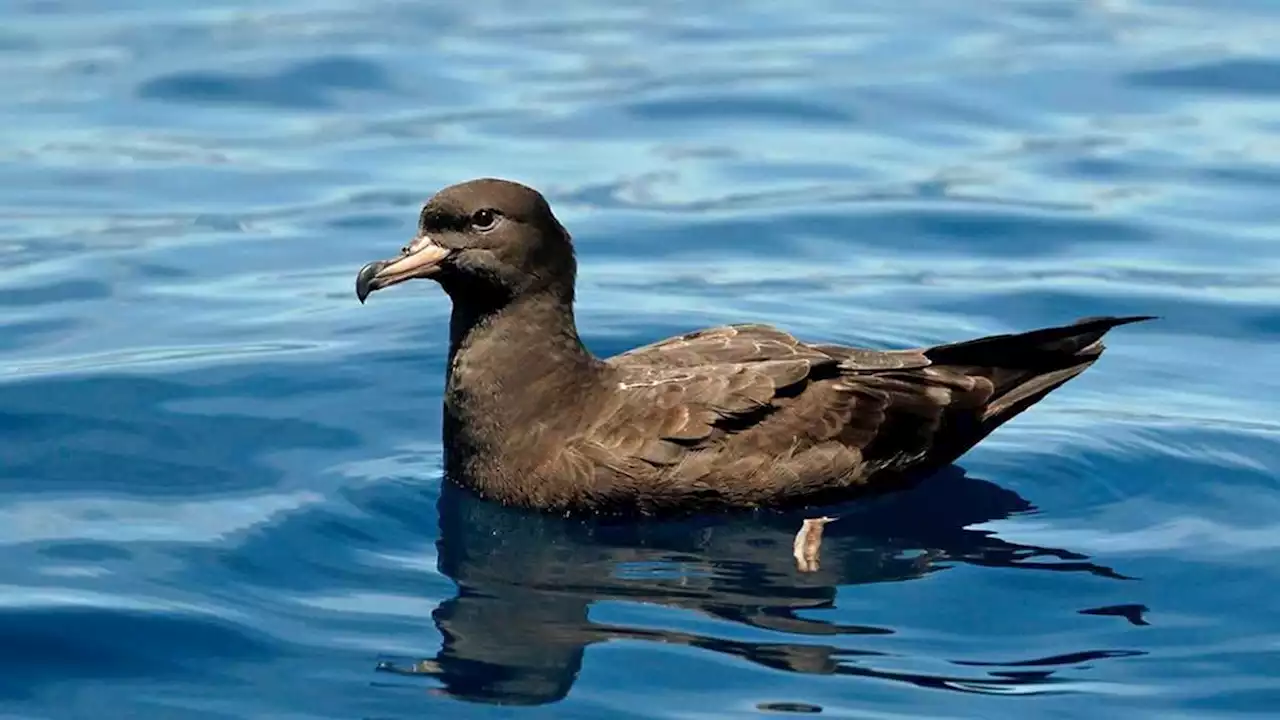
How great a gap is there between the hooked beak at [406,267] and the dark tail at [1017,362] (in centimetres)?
194

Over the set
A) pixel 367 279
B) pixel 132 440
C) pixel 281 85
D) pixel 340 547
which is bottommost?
pixel 340 547

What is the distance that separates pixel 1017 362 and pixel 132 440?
3.49 meters

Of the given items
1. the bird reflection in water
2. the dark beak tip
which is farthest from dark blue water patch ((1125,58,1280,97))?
the dark beak tip

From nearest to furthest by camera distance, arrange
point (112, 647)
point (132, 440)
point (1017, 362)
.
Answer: point (112, 647)
point (1017, 362)
point (132, 440)

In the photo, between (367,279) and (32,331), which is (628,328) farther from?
(32,331)

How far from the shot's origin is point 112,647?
7.02 metres

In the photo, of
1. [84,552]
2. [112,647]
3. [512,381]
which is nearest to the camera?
[112,647]

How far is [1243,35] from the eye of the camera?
1642cm

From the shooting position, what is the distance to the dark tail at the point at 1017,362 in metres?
8.48

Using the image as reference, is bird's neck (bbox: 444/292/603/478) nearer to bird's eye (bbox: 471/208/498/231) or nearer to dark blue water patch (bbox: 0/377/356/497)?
bird's eye (bbox: 471/208/498/231)

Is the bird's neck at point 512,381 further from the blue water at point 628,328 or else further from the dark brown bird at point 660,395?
the blue water at point 628,328

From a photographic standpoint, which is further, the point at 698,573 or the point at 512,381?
the point at 512,381

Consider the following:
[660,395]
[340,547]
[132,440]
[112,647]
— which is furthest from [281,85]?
[112,647]

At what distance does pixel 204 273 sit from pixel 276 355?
1.62 m
